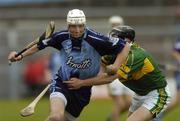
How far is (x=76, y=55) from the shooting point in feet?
34.1

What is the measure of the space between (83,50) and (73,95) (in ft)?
2.09

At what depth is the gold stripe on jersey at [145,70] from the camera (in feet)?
34.4

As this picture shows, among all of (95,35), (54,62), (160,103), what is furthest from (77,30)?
(54,62)

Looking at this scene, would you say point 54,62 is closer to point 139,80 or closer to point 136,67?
point 139,80

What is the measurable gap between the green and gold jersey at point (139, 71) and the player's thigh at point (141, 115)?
→ 33cm

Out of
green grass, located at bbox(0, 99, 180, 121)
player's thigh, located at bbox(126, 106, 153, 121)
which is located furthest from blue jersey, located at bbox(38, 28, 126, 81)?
green grass, located at bbox(0, 99, 180, 121)

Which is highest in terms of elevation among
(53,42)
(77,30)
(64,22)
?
(77,30)

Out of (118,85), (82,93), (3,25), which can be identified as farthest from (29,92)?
(82,93)

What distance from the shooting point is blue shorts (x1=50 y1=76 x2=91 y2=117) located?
10492mm

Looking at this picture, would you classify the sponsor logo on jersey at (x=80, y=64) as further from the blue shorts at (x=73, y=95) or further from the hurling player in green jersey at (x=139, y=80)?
the blue shorts at (x=73, y=95)

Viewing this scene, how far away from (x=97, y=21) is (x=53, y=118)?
51.5 feet

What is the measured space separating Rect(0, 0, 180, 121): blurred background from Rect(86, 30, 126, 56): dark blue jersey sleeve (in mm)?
12081

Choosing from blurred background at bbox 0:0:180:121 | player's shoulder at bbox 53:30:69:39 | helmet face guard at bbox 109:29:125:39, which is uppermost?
player's shoulder at bbox 53:30:69:39

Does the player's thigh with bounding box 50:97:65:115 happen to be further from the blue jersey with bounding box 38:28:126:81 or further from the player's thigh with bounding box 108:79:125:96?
the player's thigh with bounding box 108:79:125:96
